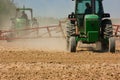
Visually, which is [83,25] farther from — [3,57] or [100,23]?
[3,57]

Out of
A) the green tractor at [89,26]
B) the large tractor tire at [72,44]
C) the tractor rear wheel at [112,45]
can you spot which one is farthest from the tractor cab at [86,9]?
the tractor rear wheel at [112,45]

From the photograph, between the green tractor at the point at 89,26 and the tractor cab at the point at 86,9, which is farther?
the tractor cab at the point at 86,9

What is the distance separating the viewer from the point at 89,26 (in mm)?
19094

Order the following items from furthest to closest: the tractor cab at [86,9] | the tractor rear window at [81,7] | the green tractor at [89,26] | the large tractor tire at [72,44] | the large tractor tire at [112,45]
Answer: the tractor rear window at [81,7] < the tractor cab at [86,9] < the green tractor at [89,26] < the large tractor tire at [112,45] < the large tractor tire at [72,44]

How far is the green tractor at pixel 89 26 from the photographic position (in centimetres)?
1888

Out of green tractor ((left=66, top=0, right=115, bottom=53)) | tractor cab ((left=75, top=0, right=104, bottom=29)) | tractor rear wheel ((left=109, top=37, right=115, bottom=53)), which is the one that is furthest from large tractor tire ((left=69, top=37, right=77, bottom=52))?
tractor rear wheel ((left=109, top=37, right=115, bottom=53))

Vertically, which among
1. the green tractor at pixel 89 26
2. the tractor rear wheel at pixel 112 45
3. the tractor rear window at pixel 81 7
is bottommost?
the tractor rear wheel at pixel 112 45

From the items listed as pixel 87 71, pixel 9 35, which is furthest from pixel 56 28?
pixel 87 71

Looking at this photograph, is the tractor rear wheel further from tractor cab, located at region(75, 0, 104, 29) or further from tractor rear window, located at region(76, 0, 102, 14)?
tractor rear window, located at region(76, 0, 102, 14)

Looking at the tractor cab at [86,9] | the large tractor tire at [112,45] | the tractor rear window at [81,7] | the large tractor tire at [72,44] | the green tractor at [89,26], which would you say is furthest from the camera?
the tractor rear window at [81,7]

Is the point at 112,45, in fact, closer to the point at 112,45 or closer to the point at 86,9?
the point at 112,45

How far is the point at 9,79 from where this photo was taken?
10477mm

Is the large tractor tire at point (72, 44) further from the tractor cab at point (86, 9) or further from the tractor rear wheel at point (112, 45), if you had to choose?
the tractor rear wheel at point (112, 45)

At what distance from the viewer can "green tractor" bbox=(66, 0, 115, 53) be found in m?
18.9
